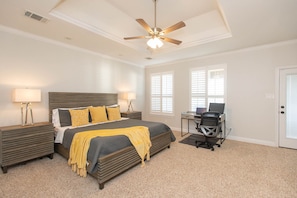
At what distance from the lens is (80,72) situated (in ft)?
13.9

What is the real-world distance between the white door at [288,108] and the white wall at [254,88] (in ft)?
0.45

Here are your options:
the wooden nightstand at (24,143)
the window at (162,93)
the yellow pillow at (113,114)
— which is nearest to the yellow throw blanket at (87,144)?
the wooden nightstand at (24,143)

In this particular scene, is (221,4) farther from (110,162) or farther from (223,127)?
(223,127)

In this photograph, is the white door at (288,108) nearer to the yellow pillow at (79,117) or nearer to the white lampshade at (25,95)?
the yellow pillow at (79,117)

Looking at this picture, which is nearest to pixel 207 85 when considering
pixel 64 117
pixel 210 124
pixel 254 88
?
pixel 254 88

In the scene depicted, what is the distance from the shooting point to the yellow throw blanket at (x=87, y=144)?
238 cm

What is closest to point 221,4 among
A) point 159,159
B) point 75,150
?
point 159,159

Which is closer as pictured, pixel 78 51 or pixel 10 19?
pixel 10 19

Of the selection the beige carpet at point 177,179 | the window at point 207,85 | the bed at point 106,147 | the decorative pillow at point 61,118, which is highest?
the window at point 207,85

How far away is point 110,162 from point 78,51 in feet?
10.8

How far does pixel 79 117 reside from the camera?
11.4ft

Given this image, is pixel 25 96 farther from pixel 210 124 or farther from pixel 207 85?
pixel 207 85

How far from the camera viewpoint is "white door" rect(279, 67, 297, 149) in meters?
3.57

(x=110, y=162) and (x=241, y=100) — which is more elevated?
(x=241, y=100)
